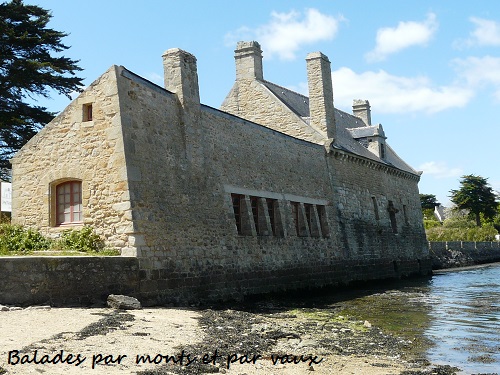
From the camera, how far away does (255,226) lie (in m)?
18.8

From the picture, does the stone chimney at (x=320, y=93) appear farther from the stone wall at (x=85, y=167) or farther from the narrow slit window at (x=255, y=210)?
the stone wall at (x=85, y=167)

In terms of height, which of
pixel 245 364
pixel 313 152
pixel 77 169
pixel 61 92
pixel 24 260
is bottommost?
pixel 245 364

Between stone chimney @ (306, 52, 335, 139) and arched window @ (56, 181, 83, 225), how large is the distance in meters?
12.5

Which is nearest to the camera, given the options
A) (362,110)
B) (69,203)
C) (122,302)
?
(122,302)

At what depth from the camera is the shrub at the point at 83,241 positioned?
13.8 metres

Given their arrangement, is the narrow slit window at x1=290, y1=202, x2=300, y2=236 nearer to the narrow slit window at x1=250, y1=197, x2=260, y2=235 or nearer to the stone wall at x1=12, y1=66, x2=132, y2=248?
the narrow slit window at x1=250, y1=197, x2=260, y2=235

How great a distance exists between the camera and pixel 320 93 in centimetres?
2555

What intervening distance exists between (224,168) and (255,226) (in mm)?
2343

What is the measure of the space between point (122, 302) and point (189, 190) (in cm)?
438

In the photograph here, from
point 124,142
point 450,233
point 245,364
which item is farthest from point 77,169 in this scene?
point 450,233

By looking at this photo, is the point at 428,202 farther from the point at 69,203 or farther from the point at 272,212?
the point at 69,203

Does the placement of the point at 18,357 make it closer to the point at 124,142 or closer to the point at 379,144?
the point at 124,142

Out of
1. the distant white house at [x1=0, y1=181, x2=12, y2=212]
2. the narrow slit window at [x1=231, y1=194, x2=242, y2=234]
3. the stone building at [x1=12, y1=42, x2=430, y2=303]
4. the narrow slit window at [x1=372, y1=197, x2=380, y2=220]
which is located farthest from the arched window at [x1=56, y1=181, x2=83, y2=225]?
the narrow slit window at [x1=372, y1=197, x2=380, y2=220]

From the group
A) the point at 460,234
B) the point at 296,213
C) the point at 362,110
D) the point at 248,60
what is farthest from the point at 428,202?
the point at 296,213
